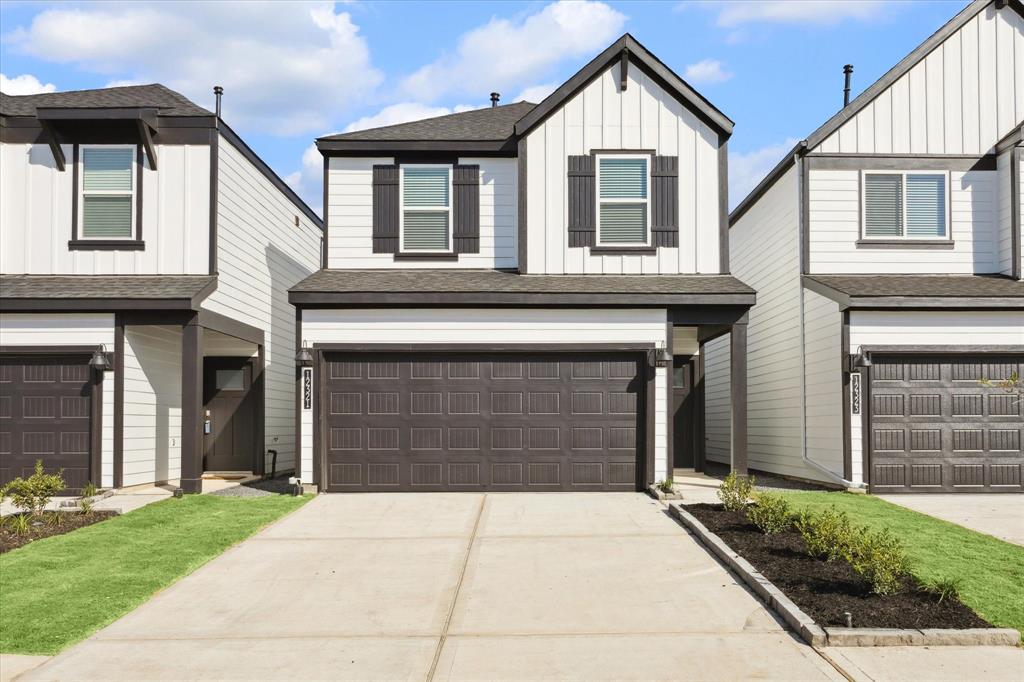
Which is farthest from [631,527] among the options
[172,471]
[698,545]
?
[172,471]

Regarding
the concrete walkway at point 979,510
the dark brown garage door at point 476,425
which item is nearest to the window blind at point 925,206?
the concrete walkway at point 979,510

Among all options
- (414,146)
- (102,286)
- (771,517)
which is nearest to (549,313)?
(414,146)

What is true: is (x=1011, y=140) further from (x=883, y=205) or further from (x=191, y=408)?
(x=191, y=408)

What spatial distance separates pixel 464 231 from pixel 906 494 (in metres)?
9.16

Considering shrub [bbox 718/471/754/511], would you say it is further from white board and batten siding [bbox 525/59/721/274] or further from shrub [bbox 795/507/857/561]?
white board and batten siding [bbox 525/59/721/274]

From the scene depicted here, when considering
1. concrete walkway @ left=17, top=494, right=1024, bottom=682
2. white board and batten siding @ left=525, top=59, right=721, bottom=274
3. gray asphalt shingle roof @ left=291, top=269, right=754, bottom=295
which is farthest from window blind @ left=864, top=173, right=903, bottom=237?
concrete walkway @ left=17, top=494, right=1024, bottom=682

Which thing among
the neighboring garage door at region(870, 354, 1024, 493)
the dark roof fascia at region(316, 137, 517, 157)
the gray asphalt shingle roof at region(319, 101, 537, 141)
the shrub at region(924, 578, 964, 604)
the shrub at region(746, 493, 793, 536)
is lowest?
the shrub at region(924, 578, 964, 604)

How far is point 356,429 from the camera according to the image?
1505 cm

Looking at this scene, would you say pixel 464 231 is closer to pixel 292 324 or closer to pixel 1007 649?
pixel 292 324

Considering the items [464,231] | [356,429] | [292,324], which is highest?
[464,231]

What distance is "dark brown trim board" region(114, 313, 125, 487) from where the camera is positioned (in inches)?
585

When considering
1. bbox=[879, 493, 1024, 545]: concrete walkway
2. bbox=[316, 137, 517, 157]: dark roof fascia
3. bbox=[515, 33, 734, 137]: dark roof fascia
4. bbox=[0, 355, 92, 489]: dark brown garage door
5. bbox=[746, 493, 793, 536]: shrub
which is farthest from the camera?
bbox=[316, 137, 517, 157]: dark roof fascia

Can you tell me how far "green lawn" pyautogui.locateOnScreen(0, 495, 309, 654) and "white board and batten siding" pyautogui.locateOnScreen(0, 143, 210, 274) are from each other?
4.75 m

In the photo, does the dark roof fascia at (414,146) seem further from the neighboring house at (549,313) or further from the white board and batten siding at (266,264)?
the white board and batten siding at (266,264)
